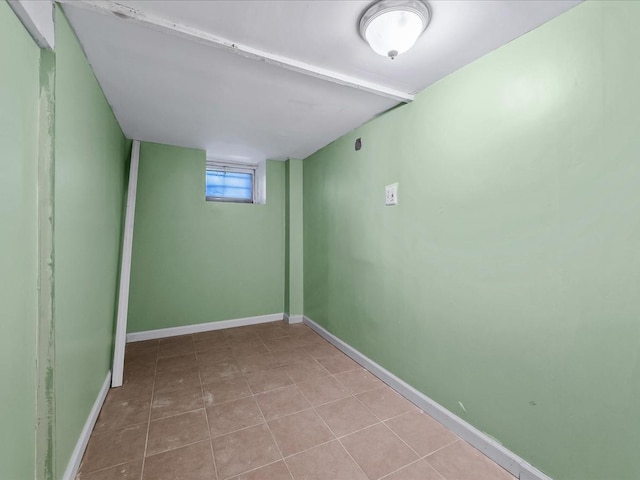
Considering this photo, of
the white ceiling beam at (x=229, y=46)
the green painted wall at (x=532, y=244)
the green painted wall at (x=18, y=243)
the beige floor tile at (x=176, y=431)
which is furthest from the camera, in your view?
the beige floor tile at (x=176, y=431)

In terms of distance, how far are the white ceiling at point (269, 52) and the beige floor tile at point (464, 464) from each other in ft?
7.24

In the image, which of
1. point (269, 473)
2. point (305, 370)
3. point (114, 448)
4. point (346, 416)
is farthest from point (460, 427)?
point (114, 448)

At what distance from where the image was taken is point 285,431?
1.71 metres

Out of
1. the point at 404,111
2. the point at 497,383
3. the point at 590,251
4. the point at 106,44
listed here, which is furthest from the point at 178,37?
the point at 497,383

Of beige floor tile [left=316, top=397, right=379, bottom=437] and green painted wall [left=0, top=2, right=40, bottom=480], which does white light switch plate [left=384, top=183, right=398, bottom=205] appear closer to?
beige floor tile [left=316, top=397, right=379, bottom=437]

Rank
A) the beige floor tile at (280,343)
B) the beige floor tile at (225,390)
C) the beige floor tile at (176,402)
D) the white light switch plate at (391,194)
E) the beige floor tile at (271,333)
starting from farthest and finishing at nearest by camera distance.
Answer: the beige floor tile at (271,333) < the beige floor tile at (280,343) < the white light switch plate at (391,194) < the beige floor tile at (225,390) < the beige floor tile at (176,402)

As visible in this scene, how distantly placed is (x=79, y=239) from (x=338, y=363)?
86.0 inches

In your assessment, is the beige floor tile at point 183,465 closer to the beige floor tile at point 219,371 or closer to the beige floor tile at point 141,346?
the beige floor tile at point 219,371

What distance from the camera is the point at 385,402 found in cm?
201

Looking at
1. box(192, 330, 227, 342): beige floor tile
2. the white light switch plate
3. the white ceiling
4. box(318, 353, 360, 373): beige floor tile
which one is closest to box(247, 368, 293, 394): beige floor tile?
box(318, 353, 360, 373): beige floor tile

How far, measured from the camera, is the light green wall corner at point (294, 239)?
3730mm

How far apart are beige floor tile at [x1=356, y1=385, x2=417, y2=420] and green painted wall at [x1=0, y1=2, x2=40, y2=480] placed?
1749 mm

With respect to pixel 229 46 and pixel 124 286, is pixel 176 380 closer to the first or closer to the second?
pixel 124 286

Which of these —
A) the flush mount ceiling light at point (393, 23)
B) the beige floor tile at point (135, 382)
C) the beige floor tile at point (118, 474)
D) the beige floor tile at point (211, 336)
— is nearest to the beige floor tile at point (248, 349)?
the beige floor tile at point (211, 336)
